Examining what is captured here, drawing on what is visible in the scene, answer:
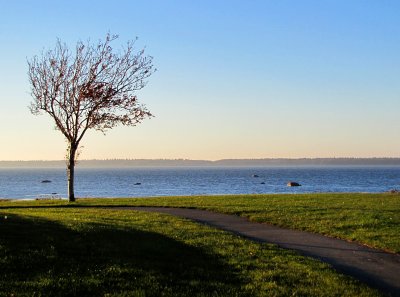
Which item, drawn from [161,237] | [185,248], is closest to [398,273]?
[185,248]

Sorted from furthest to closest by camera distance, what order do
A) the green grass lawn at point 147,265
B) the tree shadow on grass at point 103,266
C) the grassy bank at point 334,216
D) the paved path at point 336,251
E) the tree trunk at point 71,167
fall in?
the tree trunk at point 71,167 < the grassy bank at point 334,216 < the paved path at point 336,251 < the green grass lawn at point 147,265 < the tree shadow on grass at point 103,266

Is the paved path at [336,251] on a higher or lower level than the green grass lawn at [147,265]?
lower

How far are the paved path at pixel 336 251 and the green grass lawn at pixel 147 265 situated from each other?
0.72m

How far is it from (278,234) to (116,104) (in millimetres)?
19426

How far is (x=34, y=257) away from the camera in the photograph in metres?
11.5

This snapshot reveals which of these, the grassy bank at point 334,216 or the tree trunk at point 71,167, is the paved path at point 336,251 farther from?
the tree trunk at point 71,167

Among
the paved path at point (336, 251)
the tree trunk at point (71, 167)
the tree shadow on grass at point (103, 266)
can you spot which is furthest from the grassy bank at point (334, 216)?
the tree shadow on grass at point (103, 266)

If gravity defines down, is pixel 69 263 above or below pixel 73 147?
below

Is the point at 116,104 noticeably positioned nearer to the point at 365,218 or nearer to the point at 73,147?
the point at 73,147

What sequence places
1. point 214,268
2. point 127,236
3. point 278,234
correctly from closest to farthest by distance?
1. point 214,268
2. point 127,236
3. point 278,234

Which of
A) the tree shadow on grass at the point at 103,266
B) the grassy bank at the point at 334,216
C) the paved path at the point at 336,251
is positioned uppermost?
the tree shadow on grass at the point at 103,266

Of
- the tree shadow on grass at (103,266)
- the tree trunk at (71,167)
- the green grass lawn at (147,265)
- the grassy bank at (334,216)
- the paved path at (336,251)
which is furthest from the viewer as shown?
the tree trunk at (71,167)

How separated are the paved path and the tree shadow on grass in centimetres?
316

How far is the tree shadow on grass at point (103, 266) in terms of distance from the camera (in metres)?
9.52
